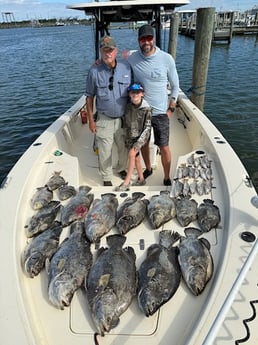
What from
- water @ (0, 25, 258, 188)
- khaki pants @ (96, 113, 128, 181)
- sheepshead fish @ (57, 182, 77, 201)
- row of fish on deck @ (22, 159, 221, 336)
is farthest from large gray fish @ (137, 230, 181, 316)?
water @ (0, 25, 258, 188)

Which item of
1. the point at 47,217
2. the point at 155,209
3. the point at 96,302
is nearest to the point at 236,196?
the point at 155,209

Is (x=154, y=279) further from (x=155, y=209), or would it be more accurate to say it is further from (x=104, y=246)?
(x=155, y=209)

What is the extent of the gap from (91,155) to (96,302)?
129 inches

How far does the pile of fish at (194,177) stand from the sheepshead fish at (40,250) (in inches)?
50.5

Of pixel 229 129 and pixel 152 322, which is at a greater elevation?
pixel 152 322

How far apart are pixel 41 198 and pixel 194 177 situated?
1.64 metres

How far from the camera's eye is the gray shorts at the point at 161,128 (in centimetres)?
377

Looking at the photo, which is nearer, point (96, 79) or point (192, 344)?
point (192, 344)

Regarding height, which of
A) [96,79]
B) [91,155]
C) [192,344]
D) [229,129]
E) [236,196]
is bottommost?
[229,129]

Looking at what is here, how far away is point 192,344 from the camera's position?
1718mm

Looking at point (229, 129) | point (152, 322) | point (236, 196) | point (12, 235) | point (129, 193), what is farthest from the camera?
point (229, 129)

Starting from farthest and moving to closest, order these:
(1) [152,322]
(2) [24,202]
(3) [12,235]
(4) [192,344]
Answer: (2) [24,202], (3) [12,235], (1) [152,322], (4) [192,344]

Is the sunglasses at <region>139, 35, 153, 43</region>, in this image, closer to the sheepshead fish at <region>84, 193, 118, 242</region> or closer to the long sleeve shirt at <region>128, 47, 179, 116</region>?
the long sleeve shirt at <region>128, 47, 179, 116</region>

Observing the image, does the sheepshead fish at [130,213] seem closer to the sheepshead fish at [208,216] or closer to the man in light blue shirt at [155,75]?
the sheepshead fish at [208,216]
